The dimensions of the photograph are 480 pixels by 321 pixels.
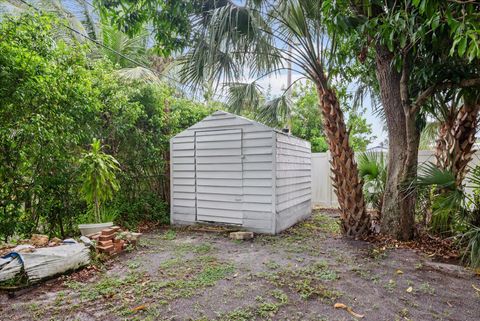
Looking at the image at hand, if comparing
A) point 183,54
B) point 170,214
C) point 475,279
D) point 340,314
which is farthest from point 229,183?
point 475,279

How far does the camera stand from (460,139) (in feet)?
14.3

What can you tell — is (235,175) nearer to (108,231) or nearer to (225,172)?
(225,172)

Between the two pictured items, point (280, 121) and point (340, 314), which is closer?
point (340, 314)

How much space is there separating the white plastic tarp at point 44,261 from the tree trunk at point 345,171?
383 cm

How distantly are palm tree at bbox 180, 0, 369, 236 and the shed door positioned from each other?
1.21 meters

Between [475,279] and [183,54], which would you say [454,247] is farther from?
[183,54]

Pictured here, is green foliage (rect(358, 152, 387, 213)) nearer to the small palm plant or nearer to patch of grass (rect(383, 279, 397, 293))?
patch of grass (rect(383, 279, 397, 293))

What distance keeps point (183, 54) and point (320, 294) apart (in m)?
3.61

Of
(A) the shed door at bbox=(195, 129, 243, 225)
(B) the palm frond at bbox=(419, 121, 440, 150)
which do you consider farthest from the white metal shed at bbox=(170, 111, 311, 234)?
(B) the palm frond at bbox=(419, 121, 440, 150)

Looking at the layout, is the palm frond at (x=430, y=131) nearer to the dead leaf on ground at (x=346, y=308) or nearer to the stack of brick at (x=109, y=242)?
the dead leaf on ground at (x=346, y=308)

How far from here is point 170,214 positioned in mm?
6078

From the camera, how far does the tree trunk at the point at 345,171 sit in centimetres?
465

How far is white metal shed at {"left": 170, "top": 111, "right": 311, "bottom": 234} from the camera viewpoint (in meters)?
4.98

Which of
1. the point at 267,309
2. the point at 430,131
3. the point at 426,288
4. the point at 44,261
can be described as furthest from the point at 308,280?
the point at 430,131
